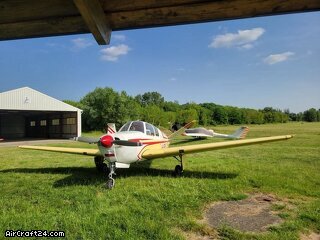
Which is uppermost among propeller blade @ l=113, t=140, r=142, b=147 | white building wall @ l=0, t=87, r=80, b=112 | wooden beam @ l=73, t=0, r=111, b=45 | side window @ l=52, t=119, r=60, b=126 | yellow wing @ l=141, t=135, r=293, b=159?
white building wall @ l=0, t=87, r=80, b=112

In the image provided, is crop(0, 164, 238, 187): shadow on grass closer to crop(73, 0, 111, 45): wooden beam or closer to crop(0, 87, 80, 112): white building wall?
crop(73, 0, 111, 45): wooden beam

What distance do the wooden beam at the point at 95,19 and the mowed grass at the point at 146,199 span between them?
2.94 m

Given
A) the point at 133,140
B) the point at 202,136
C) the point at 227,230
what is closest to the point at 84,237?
the point at 227,230

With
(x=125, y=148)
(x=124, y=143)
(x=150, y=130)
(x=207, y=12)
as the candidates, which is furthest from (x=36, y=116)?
(x=207, y=12)

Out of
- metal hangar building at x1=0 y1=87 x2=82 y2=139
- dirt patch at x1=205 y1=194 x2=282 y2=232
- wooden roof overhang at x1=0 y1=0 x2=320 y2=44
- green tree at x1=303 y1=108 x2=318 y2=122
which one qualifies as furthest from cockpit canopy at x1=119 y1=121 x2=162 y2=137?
green tree at x1=303 y1=108 x2=318 y2=122

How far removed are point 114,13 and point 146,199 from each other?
464cm

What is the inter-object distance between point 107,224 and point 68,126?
35881 millimetres

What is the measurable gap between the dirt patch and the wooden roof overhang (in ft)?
11.7

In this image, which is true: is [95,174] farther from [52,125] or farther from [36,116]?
[36,116]

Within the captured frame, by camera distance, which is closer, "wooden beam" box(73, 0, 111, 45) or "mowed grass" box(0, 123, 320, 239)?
"wooden beam" box(73, 0, 111, 45)

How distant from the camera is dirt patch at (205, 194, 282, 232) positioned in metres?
4.94

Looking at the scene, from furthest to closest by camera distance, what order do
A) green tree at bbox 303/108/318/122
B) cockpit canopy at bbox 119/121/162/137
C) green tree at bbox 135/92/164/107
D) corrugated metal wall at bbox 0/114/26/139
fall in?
green tree at bbox 303/108/318/122
green tree at bbox 135/92/164/107
corrugated metal wall at bbox 0/114/26/139
cockpit canopy at bbox 119/121/162/137

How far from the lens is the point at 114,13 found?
8.79ft

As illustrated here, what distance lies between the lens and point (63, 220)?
16.3 ft
